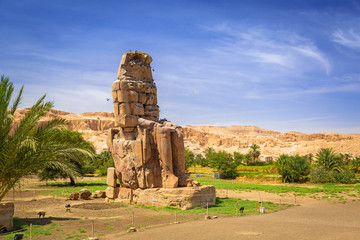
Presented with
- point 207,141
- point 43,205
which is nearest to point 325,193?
point 43,205

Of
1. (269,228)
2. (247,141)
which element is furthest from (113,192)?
(247,141)

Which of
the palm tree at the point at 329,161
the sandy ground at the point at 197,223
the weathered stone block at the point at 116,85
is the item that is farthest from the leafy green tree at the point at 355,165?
the weathered stone block at the point at 116,85

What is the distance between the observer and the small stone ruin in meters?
17.8

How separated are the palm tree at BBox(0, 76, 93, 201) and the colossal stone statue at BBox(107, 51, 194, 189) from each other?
6074 mm

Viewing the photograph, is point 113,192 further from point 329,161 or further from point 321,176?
point 329,161

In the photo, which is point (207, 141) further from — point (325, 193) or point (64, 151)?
point (64, 151)

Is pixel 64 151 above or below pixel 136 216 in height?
above

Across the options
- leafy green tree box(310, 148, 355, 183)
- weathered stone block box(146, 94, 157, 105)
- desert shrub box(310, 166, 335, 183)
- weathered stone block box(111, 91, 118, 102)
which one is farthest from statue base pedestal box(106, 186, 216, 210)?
leafy green tree box(310, 148, 355, 183)

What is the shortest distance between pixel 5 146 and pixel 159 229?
655cm

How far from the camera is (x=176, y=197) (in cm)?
1677

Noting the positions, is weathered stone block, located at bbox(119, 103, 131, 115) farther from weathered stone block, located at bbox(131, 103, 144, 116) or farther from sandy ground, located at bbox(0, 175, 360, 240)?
sandy ground, located at bbox(0, 175, 360, 240)

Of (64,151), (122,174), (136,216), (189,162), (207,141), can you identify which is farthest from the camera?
(207,141)

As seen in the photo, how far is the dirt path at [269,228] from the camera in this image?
10953 millimetres

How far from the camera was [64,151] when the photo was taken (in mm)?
12633
